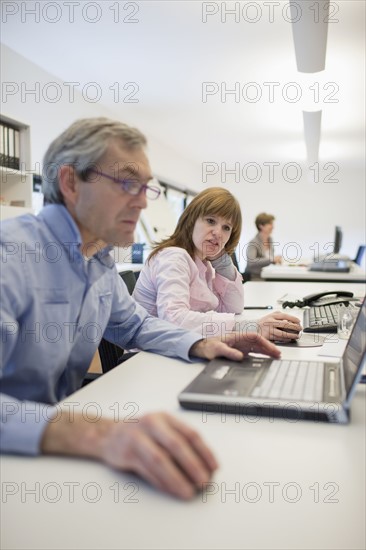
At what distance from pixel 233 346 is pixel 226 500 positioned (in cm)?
67

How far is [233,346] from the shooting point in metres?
1.33

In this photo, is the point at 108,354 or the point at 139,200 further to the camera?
the point at 108,354

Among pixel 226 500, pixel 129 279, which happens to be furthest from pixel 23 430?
pixel 129 279

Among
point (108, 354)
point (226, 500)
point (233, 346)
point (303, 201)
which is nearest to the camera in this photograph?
point (226, 500)

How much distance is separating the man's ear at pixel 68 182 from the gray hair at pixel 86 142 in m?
0.01

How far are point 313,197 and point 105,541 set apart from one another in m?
11.9

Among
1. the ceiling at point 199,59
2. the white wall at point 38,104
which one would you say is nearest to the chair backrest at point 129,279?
the ceiling at point 199,59

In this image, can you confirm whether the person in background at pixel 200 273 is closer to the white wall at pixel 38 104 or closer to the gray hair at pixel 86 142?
the gray hair at pixel 86 142

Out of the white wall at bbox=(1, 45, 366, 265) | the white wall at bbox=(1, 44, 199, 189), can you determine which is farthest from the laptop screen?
the white wall at bbox=(1, 45, 366, 265)

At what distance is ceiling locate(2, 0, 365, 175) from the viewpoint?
3631mm

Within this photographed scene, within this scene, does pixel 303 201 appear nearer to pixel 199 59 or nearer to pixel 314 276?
pixel 314 276

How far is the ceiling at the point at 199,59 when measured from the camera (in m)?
3.63

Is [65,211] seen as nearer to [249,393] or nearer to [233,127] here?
[249,393]

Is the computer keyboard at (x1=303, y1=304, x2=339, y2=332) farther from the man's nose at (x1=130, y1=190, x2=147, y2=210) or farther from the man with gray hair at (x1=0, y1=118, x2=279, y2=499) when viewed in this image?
the man's nose at (x1=130, y1=190, x2=147, y2=210)
